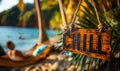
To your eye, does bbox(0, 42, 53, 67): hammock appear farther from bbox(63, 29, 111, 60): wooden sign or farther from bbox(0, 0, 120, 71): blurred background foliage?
bbox(63, 29, 111, 60): wooden sign

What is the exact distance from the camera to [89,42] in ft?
10.4

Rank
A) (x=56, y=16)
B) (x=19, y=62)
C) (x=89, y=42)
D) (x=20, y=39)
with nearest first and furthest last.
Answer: (x=89, y=42) → (x=19, y=62) → (x=20, y=39) → (x=56, y=16)

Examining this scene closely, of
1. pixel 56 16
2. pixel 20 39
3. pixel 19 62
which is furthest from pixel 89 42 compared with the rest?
pixel 56 16

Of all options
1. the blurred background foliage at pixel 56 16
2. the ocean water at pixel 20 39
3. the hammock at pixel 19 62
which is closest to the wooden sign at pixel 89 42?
the blurred background foliage at pixel 56 16

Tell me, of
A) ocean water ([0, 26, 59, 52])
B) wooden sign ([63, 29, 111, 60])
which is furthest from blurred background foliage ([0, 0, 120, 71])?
ocean water ([0, 26, 59, 52])

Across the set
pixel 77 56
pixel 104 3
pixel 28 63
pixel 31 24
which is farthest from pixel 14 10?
pixel 77 56

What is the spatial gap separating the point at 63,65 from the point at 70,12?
8037 mm

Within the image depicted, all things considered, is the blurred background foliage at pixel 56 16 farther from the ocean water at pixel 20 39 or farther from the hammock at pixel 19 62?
the ocean water at pixel 20 39

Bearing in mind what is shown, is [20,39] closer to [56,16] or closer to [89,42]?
[56,16]

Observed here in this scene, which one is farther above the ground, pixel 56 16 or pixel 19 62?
pixel 19 62

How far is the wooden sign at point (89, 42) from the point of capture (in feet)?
9.85

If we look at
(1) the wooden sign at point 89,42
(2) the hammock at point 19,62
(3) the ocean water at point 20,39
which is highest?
(1) the wooden sign at point 89,42

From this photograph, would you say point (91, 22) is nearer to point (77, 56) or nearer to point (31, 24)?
point (77, 56)

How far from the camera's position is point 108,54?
9.84 feet
